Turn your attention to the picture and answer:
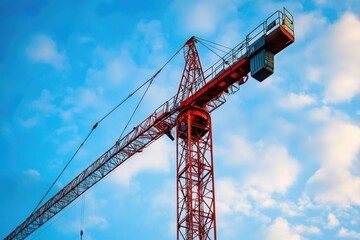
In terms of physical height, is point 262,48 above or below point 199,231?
above

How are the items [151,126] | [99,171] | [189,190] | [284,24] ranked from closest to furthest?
[284,24]
[189,190]
[151,126]
[99,171]

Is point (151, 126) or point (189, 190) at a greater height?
point (151, 126)

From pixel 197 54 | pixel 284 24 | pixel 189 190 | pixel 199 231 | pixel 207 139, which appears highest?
pixel 197 54

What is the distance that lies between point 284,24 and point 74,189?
3159 cm

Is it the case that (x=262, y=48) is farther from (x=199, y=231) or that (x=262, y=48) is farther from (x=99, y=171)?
(x=99, y=171)

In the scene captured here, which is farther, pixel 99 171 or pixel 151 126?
pixel 99 171

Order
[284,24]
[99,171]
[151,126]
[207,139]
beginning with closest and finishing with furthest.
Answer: [284,24], [207,139], [151,126], [99,171]

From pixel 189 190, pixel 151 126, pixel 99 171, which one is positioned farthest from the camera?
pixel 99 171

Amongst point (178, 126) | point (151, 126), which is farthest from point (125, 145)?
point (178, 126)

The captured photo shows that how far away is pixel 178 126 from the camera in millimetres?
50594

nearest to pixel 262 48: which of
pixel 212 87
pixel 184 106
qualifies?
pixel 212 87

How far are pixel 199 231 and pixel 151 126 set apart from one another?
12.2 metres

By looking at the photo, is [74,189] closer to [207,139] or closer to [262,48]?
[207,139]

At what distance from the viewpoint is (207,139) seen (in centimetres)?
5038
